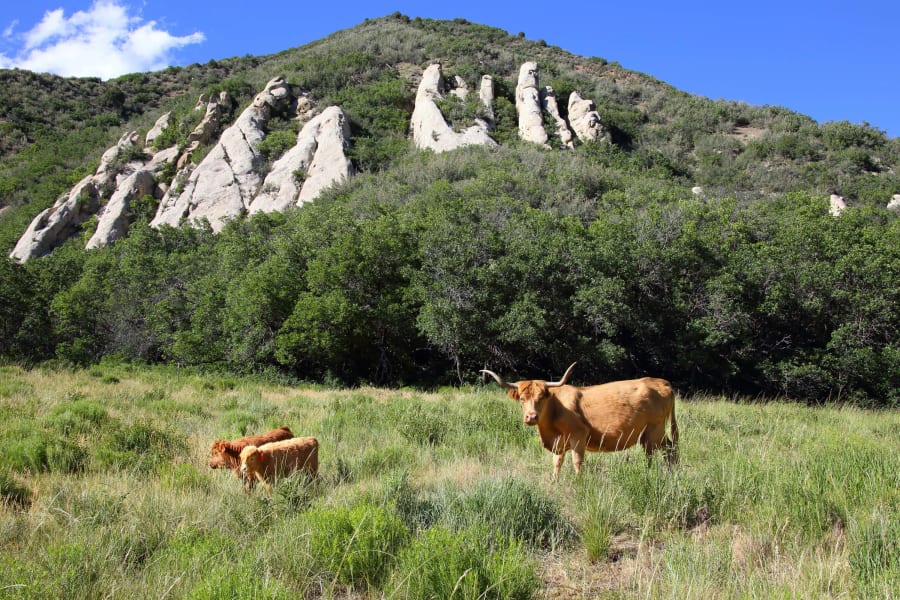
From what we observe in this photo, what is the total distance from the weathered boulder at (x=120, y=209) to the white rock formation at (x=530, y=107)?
35.1 m

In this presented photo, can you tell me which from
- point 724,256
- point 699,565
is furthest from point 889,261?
point 699,565

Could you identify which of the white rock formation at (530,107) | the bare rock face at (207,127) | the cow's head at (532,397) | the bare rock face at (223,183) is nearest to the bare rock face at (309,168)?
the bare rock face at (223,183)

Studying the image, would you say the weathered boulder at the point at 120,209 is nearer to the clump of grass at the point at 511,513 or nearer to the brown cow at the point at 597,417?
the brown cow at the point at 597,417

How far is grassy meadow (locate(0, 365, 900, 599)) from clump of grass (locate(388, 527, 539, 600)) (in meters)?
0.01

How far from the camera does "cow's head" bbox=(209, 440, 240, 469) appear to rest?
592 centimetres

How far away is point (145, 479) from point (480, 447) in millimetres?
4214

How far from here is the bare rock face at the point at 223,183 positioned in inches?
1604

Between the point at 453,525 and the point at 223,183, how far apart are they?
44727 millimetres

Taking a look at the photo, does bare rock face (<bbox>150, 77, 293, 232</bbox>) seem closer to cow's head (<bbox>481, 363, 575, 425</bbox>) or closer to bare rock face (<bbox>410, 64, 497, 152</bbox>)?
bare rock face (<bbox>410, 64, 497, 152</bbox>)

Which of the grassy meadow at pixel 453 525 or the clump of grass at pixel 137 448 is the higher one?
the grassy meadow at pixel 453 525

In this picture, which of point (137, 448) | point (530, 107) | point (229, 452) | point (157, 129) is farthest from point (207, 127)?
point (229, 452)

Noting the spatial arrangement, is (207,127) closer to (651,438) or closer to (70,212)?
(70,212)

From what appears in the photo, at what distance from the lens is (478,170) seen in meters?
34.7

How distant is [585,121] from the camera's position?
47688 millimetres
